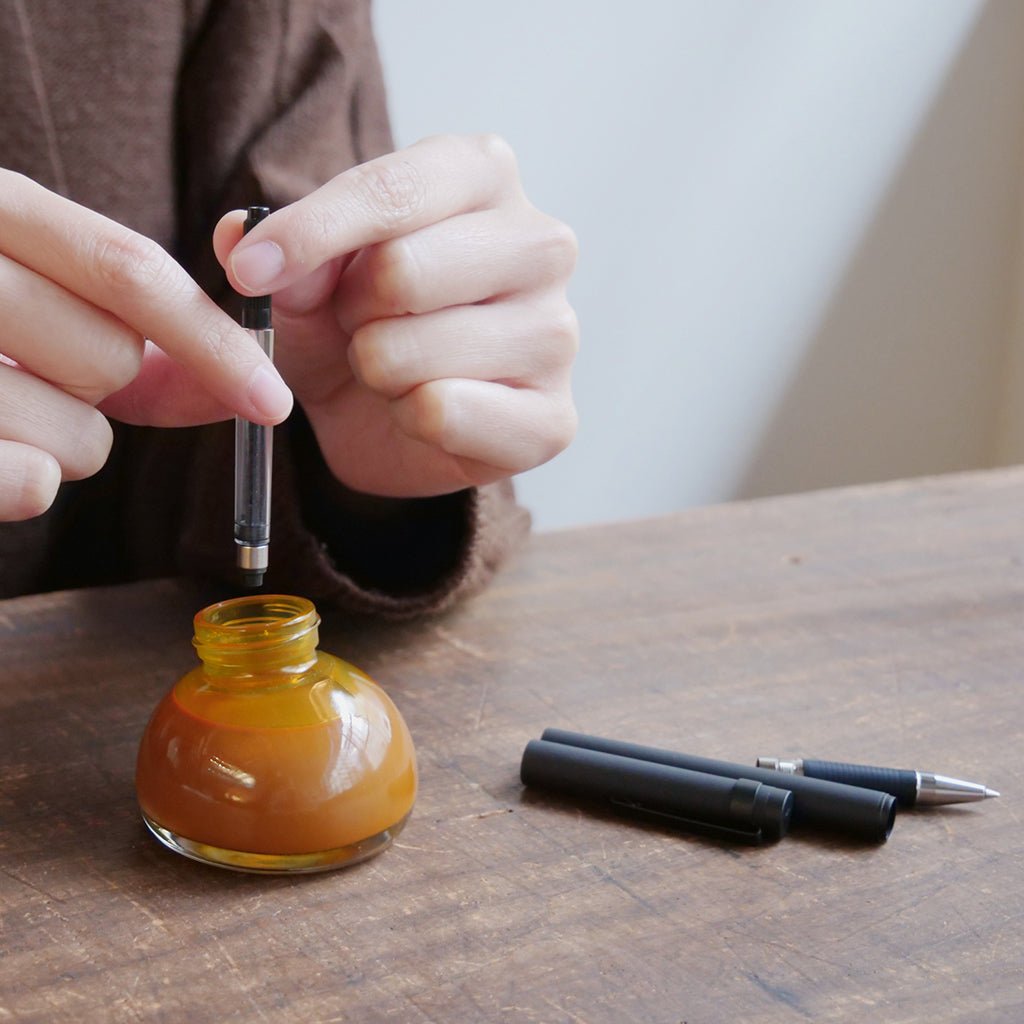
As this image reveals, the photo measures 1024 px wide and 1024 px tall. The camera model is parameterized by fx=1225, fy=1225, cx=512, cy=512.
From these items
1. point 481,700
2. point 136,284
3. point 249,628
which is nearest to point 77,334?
point 136,284

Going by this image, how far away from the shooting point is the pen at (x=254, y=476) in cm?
60

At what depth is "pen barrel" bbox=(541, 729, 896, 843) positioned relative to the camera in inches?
21.0

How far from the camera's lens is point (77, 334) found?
22.3 inches

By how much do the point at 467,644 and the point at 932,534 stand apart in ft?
1.46

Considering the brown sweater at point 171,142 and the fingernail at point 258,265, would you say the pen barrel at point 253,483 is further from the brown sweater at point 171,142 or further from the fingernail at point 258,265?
the brown sweater at point 171,142

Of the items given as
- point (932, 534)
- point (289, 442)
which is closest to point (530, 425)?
point (289, 442)

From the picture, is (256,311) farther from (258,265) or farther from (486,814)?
(486,814)

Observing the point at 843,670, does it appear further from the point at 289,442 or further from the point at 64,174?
the point at 64,174

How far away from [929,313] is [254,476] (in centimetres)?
176

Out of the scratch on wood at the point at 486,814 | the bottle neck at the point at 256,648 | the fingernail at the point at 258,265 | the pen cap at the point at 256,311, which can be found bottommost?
the scratch on wood at the point at 486,814

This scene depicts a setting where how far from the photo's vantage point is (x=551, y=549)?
3.20ft

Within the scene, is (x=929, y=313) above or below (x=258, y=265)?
below

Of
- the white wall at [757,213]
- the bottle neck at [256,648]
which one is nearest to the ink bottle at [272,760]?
the bottle neck at [256,648]

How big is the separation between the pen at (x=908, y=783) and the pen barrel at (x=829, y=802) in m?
0.01
